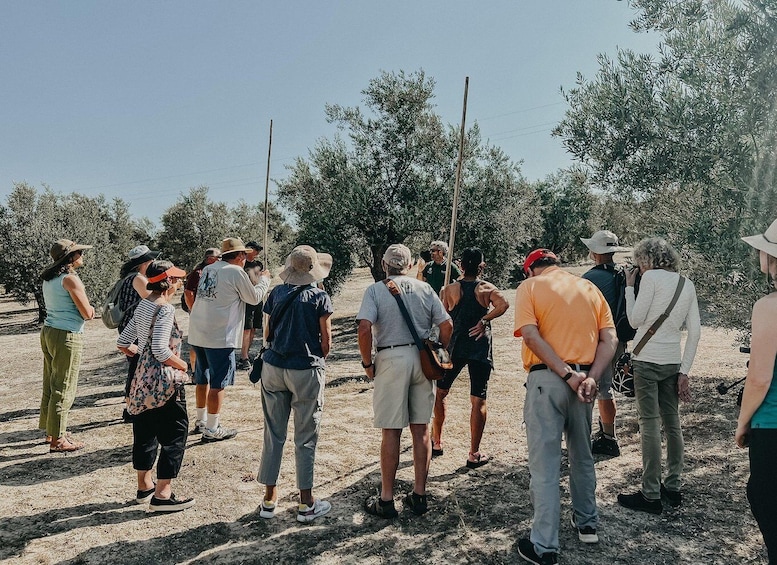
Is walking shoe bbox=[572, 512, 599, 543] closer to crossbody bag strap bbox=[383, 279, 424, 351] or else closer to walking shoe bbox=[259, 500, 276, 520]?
crossbody bag strap bbox=[383, 279, 424, 351]

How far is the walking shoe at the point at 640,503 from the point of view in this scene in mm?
4004

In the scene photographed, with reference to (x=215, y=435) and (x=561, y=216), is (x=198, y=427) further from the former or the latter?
(x=561, y=216)

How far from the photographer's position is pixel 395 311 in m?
4.02

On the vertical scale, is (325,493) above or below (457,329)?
below

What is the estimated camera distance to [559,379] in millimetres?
3352

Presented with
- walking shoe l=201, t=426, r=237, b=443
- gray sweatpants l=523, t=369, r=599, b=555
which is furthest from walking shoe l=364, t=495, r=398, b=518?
walking shoe l=201, t=426, r=237, b=443

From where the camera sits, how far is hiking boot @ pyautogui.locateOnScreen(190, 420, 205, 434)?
5.96 metres

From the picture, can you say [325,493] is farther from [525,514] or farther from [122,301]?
[122,301]

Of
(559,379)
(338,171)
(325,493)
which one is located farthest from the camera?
(338,171)

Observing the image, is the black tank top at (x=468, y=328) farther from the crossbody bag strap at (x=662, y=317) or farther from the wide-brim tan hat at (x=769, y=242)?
the wide-brim tan hat at (x=769, y=242)

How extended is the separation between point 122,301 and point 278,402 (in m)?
2.87

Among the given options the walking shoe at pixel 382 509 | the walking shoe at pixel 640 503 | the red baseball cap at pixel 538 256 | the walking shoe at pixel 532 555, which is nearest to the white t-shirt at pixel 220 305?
the walking shoe at pixel 382 509

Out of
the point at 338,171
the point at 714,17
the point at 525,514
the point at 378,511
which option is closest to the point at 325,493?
the point at 378,511

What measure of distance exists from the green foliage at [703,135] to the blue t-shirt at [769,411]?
330 cm
